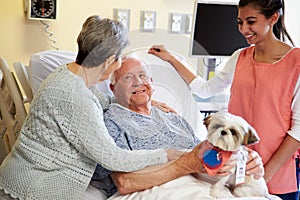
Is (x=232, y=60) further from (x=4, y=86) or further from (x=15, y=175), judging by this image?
(x=4, y=86)

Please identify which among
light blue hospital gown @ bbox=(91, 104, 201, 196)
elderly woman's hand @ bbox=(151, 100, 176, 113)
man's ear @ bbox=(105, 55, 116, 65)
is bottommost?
light blue hospital gown @ bbox=(91, 104, 201, 196)

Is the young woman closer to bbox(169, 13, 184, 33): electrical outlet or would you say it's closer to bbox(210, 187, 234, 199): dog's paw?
bbox(210, 187, 234, 199): dog's paw

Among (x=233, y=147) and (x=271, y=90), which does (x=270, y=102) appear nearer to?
(x=271, y=90)

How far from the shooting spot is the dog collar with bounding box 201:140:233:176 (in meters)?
1.22

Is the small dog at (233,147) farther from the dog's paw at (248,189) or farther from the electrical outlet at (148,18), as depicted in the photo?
the electrical outlet at (148,18)

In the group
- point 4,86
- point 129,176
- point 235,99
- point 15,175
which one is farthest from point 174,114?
point 4,86

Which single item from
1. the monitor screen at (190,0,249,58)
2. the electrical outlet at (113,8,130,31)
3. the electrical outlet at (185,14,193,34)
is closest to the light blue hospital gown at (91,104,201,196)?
the monitor screen at (190,0,249,58)

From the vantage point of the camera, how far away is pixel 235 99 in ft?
5.21

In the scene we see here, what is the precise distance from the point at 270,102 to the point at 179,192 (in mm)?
476

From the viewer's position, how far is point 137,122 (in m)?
1.53

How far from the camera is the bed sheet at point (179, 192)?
4.29 feet

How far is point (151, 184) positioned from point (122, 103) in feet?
1.17

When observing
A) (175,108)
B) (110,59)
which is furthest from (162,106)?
(110,59)

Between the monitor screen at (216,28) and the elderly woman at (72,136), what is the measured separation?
1.15 m
